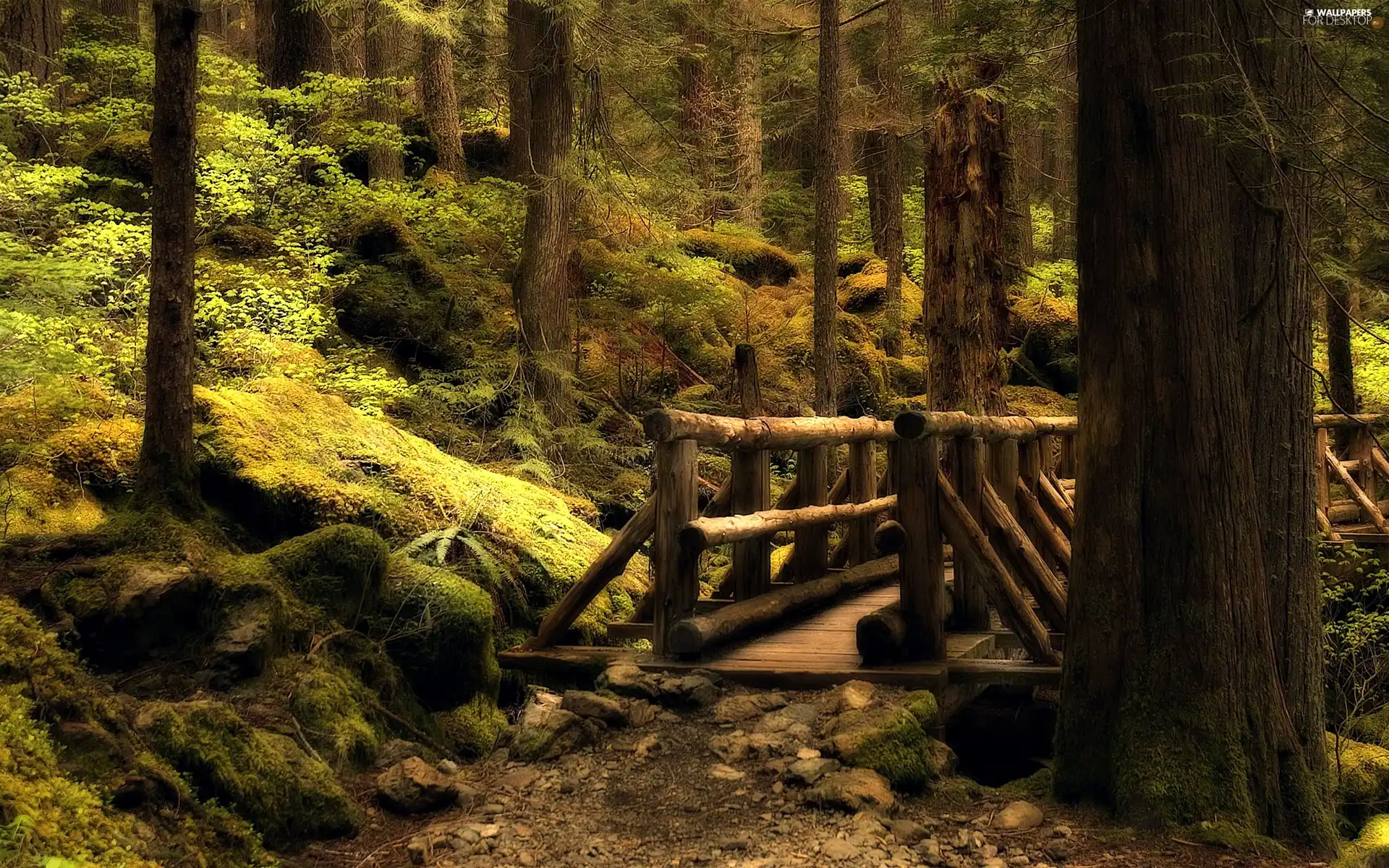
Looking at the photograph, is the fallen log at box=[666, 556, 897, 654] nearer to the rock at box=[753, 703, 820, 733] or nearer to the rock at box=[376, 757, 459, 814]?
the rock at box=[753, 703, 820, 733]

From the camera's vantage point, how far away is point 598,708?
5.70 meters

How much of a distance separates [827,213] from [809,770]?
10513 millimetres

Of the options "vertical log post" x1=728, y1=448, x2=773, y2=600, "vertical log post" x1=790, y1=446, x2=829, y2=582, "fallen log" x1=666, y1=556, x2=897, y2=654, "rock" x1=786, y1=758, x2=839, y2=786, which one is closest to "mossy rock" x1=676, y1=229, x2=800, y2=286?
"fallen log" x1=666, y1=556, x2=897, y2=654

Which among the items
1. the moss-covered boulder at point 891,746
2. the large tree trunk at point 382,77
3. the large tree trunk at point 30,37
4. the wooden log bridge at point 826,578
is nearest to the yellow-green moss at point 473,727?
the wooden log bridge at point 826,578

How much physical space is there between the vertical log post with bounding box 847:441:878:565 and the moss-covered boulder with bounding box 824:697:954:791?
3.55 m

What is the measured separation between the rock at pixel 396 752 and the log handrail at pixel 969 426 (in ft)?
10.9

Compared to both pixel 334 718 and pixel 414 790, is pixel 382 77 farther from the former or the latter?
pixel 414 790

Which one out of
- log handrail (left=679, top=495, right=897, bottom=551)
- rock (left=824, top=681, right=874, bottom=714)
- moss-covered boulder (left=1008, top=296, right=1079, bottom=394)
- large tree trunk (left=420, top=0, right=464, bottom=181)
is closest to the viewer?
rock (left=824, top=681, right=874, bottom=714)

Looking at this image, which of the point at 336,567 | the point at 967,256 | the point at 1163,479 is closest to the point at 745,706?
the point at 1163,479

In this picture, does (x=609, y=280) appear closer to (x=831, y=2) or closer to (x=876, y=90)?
(x=831, y=2)

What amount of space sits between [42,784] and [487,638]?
3.66m

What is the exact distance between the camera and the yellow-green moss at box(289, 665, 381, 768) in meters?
5.22

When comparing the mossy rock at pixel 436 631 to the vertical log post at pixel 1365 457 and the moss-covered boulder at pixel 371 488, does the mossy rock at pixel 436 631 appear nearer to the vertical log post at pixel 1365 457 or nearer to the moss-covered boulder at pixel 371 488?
the moss-covered boulder at pixel 371 488

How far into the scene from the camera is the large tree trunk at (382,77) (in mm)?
14711
